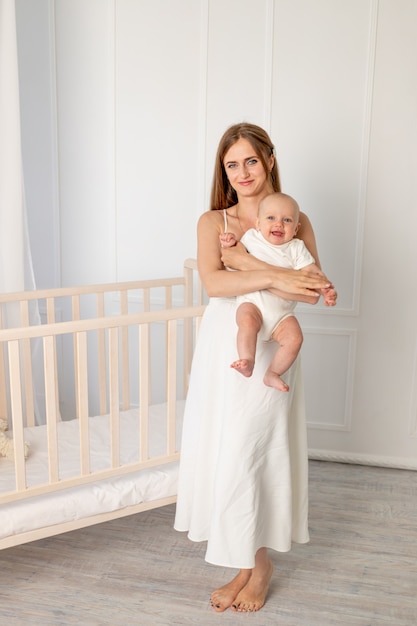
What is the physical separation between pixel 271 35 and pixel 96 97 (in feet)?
2.75

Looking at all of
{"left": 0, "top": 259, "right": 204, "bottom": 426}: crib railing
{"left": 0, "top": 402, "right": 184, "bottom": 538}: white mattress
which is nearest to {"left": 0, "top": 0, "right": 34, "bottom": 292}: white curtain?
{"left": 0, "top": 259, "right": 204, "bottom": 426}: crib railing

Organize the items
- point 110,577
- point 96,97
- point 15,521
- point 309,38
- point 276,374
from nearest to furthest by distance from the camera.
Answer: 1. point 276,374
2. point 15,521
3. point 110,577
4. point 309,38
5. point 96,97

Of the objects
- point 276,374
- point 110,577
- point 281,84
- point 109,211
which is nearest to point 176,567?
point 110,577

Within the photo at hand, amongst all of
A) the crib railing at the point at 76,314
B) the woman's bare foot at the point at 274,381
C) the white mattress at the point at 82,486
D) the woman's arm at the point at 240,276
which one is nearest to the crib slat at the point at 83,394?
the white mattress at the point at 82,486

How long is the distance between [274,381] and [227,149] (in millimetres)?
669

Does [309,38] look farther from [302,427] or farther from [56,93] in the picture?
[302,427]

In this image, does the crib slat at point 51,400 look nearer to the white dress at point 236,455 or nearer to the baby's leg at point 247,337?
the white dress at point 236,455

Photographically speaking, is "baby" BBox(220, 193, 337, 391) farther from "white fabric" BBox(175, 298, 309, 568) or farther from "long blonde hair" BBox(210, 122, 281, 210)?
"long blonde hair" BBox(210, 122, 281, 210)

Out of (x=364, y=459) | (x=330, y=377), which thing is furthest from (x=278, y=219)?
(x=364, y=459)

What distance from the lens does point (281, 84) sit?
2760 millimetres

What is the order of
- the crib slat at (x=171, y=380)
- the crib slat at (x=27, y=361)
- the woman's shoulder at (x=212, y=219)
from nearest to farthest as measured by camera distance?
the woman's shoulder at (x=212, y=219) < the crib slat at (x=171, y=380) < the crib slat at (x=27, y=361)

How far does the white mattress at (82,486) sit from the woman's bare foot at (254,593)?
37 centimetres

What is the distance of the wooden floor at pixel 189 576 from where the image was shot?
1.88m

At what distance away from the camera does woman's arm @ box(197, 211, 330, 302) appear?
65.9 inches
